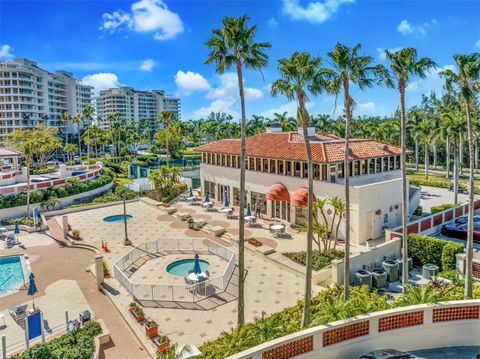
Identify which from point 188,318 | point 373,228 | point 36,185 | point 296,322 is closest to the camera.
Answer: point 296,322

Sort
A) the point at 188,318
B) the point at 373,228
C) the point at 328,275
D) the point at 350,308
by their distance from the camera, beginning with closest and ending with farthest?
the point at 350,308 → the point at 188,318 → the point at 328,275 → the point at 373,228

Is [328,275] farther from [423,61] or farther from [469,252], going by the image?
[423,61]

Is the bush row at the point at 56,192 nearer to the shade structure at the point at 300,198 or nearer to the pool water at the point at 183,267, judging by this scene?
the pool water at the point at 183,267

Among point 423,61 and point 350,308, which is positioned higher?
point 423,61

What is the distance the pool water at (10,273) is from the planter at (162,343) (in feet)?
46.5

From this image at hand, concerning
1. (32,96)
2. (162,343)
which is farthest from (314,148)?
(32,96)

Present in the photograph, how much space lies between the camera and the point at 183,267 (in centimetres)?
2852

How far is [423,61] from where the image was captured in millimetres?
19141

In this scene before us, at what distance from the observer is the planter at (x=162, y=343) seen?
1705 cm

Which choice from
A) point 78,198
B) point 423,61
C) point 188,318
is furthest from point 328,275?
point 78,198

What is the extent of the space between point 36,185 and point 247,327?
4331cm

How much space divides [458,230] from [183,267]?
24.0m

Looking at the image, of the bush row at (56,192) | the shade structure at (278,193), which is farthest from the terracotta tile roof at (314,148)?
the bush row at (56,192)

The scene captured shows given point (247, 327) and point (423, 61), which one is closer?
point (247, 327)
